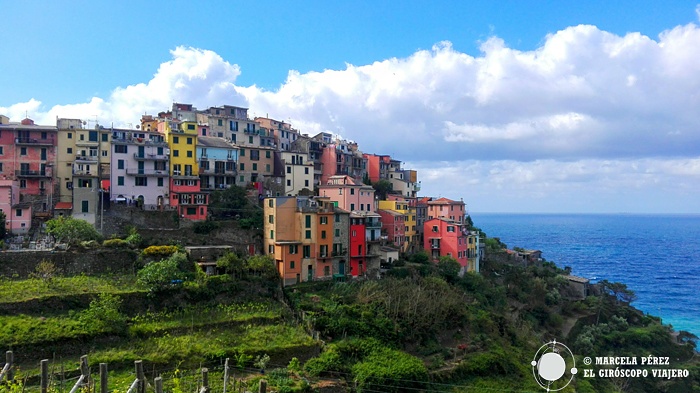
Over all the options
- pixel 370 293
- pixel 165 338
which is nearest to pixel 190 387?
pixel 165 338

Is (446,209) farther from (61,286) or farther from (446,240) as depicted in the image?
(61,286)

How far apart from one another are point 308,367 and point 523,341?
1938cm

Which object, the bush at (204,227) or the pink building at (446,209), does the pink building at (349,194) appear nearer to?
the pink building at (446,209)

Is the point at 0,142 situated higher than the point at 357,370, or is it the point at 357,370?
the point at 0,142

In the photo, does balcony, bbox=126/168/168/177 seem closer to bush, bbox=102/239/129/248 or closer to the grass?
bush, bbox=102/239/129/248

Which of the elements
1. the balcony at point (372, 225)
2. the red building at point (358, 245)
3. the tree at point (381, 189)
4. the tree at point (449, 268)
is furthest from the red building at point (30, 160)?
the tree at point (449, 268)

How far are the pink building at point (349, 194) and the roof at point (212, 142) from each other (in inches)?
405

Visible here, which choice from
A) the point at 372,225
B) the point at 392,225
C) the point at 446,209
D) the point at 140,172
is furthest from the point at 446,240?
the point at 140,172

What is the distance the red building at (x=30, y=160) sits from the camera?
132 feet

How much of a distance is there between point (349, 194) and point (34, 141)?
91.1 feet

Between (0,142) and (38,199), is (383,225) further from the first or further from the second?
Answer: (0,142)

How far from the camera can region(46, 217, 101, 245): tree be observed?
31.7 meters

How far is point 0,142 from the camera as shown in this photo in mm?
40406

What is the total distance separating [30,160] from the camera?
40.9 m
